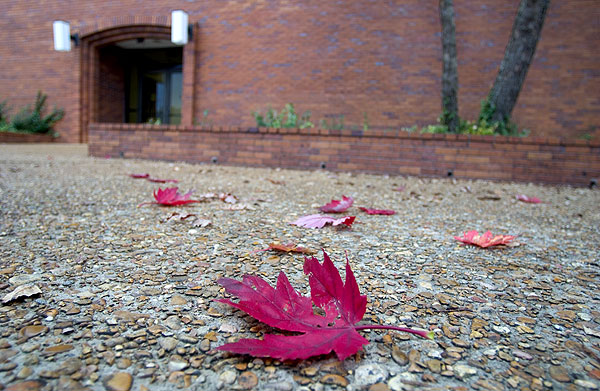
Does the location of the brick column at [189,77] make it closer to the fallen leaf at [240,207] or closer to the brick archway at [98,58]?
the brick archway at [98,58]

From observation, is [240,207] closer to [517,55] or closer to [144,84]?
[517,55]

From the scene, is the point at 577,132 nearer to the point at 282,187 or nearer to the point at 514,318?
the point at 282,187

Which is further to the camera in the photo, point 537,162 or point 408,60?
point 408,60

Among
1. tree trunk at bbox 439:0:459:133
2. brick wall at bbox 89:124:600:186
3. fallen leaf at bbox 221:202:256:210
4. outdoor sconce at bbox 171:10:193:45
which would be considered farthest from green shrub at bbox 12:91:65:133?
fallen leaf at bbox 221:202:256:210

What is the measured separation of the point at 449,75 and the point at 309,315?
5461 mm

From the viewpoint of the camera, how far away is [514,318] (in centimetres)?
102

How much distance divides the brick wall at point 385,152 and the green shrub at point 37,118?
7.33 m

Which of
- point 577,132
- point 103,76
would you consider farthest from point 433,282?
point 103,76

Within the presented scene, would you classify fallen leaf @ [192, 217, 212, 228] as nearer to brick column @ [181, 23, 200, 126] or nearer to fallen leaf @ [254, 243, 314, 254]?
fallen leaf @ [254, 243, 314, 254]

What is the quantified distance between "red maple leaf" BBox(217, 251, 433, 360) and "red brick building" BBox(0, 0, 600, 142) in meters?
8.14

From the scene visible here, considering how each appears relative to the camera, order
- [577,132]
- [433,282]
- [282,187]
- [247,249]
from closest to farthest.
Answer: [433,282], [247,249], [282,187], [577,132]

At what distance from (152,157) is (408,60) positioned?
20.1ft

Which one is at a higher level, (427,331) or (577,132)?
(577,132)

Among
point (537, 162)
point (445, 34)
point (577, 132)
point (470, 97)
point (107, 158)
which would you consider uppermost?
A: point (445, 34)
